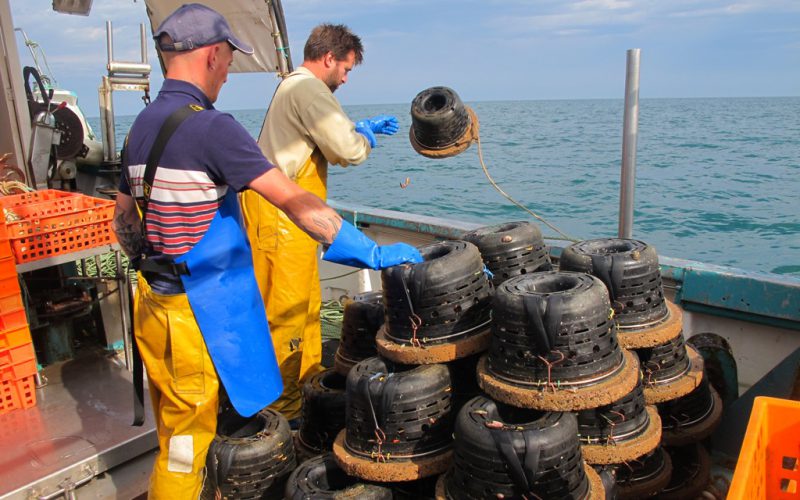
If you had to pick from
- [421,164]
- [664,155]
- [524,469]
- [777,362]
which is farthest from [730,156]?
[524,469]

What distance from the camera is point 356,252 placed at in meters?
2.46

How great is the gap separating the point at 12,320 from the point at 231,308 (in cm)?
185

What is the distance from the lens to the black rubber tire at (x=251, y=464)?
9.31 ft

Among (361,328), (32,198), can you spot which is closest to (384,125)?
(361,328)

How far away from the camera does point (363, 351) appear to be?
3.41 m

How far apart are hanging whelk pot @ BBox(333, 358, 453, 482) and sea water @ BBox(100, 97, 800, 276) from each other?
428 inches

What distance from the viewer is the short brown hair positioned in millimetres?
4043

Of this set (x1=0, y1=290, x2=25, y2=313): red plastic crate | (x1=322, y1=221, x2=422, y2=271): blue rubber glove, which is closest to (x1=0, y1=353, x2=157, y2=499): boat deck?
(x1=0, y1=290, x2=25, y2=313): red plastic crate

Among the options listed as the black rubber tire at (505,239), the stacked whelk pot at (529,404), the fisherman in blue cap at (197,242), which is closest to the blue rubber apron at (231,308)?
the fisherman in blue cap at (197,242)

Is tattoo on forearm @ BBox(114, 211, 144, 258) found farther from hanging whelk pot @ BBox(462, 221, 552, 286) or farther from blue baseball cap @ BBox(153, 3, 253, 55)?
hanging whelk pot @ BBox(462, 221, 552, 286)

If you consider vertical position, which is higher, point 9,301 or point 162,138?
point 162,138

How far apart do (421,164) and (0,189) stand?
25.8 metres

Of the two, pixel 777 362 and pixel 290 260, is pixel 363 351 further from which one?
pixel 777 362

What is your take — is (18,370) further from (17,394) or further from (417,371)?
(417,371)
